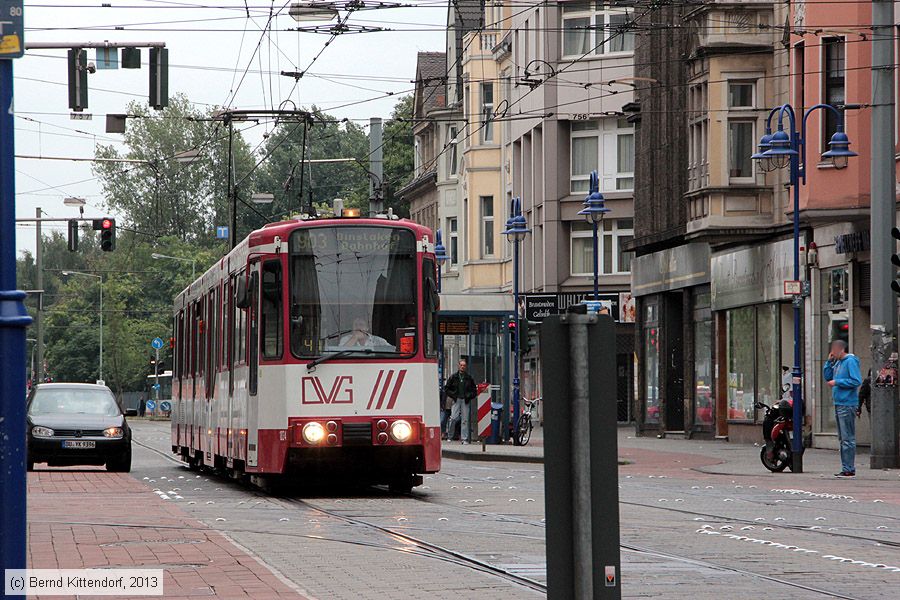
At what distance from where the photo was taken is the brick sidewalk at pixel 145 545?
1064 centimetres

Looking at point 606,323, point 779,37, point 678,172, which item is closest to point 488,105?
point 678,172

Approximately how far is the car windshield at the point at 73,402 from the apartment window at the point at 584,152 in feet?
101

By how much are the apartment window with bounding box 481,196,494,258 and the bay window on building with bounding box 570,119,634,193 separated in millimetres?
9463

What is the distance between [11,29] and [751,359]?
35.2m

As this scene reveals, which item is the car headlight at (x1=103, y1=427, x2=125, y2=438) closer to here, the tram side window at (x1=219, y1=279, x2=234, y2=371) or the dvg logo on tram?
the tram side window at (x1=219, y1=279, x2=234, y2=371)

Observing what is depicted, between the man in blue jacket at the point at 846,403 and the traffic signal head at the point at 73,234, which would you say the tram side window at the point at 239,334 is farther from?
→ the traffic signal head at the point at 73,234

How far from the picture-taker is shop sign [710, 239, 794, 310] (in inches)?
1455

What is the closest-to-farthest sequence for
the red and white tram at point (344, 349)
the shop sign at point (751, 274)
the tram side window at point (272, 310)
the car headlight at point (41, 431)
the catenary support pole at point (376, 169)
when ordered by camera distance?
the red and white tram at point (344, 349) → the tram side window at point (272, 310) → the car headlight at point (41, 431) → the catenary support pole at point (376, 169) → the shop sign at point (751, 274)

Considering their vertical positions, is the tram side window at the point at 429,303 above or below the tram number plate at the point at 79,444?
above

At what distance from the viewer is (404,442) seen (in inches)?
793

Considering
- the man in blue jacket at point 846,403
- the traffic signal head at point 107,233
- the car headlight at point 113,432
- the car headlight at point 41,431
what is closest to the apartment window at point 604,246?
the traffic signal head at point 107,233

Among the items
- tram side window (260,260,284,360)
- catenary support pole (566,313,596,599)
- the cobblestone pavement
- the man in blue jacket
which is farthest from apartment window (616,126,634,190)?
catenary support pole (566,313,596,599)

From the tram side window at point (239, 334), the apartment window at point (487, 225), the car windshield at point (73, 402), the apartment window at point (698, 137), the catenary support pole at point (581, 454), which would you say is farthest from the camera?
the apartment window at point (487, 225)

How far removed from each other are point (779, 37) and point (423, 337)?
20019 mm
